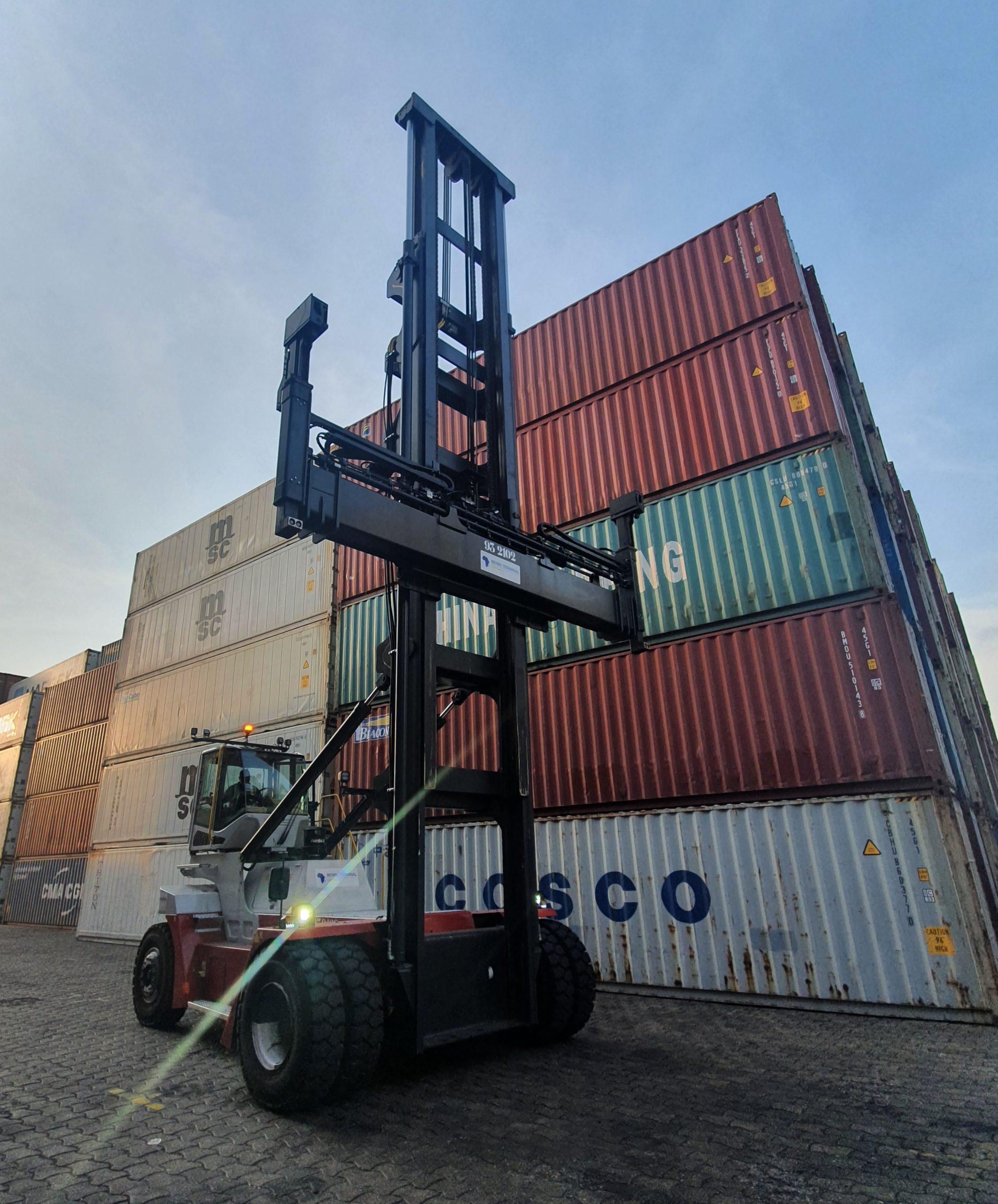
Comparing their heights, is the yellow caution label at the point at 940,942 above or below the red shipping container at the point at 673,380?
below

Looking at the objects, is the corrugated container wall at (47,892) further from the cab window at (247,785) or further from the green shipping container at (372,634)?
the cab window at (247,785)

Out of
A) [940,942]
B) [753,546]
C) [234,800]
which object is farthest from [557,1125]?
[753,546]

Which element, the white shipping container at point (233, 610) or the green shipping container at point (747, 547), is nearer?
the green shipping container at point (747, 547)

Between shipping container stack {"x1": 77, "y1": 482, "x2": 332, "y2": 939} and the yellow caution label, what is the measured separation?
401 inches

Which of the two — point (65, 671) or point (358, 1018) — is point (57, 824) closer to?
point (65, 671)

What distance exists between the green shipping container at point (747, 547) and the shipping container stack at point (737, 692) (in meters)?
0.03

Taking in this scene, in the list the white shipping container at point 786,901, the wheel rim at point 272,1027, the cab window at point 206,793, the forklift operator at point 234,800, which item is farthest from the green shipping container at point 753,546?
the wheel rim at point 272,1027

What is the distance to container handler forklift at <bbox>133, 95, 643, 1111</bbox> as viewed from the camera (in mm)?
4273

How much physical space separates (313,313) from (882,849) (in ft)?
22.9

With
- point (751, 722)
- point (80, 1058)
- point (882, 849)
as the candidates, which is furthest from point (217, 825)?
point (882, 849)

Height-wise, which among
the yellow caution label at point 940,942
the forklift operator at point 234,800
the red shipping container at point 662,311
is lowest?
the yellow caution label at point 940,942

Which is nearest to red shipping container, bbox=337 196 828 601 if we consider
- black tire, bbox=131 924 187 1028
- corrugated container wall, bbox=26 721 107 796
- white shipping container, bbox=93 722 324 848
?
black tire, bbox=131 924 187 1028

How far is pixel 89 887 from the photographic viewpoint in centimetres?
1777

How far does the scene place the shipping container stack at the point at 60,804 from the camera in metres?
21.1
